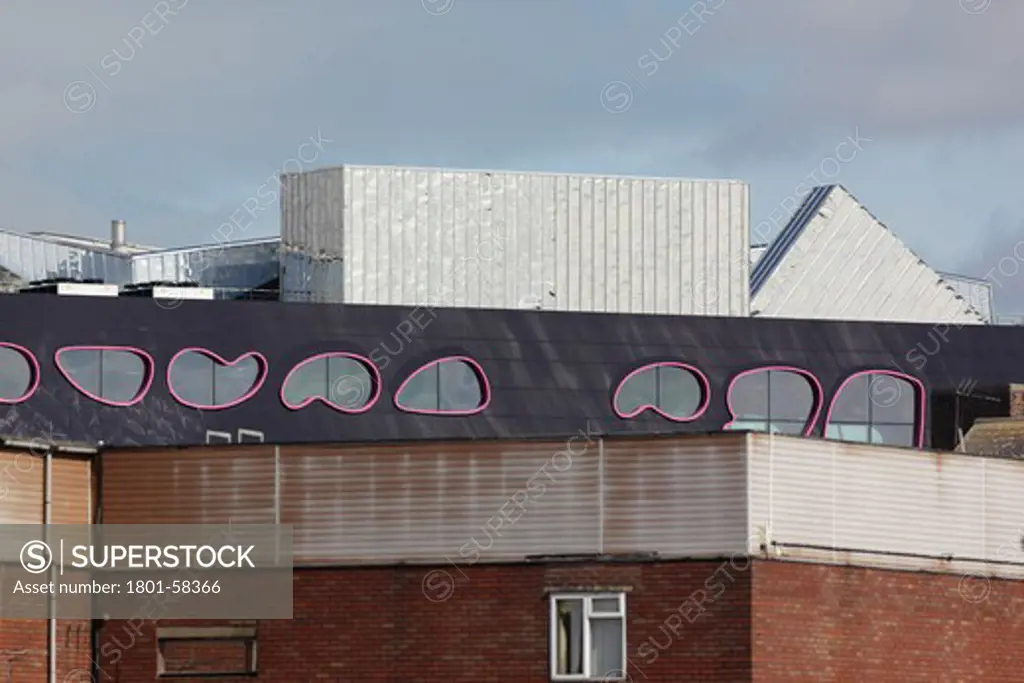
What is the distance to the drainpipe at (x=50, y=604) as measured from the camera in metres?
50.1

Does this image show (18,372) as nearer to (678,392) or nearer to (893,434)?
(678,392)

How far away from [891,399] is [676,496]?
23982 millimetres

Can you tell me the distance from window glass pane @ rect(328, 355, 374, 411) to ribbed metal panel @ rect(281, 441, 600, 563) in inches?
622

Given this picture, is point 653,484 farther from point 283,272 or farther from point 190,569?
point 283,272

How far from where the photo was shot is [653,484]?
49094 mm

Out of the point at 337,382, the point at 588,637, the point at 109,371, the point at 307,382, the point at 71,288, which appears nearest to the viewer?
the point at 588,637

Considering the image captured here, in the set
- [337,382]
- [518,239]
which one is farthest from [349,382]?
[518,239]

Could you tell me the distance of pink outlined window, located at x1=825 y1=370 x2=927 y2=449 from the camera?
2793 inches

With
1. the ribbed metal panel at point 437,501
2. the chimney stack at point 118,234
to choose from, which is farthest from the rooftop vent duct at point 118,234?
the ribbed metal panel at point 437,501

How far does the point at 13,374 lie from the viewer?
63.5 meters

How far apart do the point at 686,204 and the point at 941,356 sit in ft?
A: 27.1

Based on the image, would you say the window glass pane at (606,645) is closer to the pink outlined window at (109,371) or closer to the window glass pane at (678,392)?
the pink outlined window at (109,371)

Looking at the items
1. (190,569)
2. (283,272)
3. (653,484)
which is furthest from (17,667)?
(283,272)

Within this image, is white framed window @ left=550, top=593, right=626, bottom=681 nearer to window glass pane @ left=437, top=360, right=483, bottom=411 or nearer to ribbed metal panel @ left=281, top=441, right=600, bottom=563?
ribbed metal panel @ left=281, top=441, right=600, bottom=563
